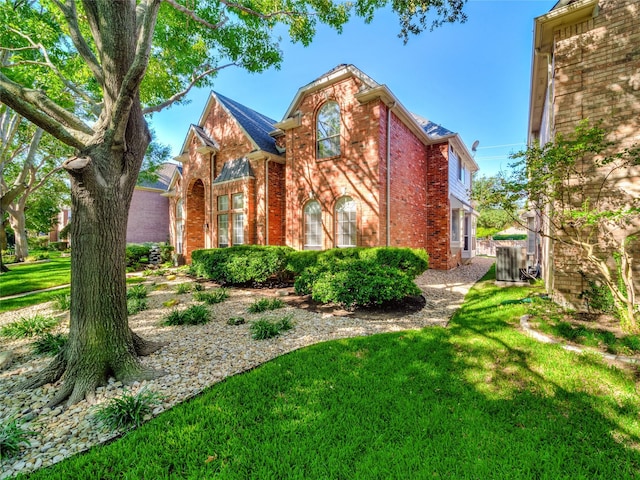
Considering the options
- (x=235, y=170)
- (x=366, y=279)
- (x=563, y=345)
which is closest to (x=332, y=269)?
(x=366, y=279)

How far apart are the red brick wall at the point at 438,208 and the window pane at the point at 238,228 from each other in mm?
9351

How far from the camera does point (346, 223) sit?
400 inches

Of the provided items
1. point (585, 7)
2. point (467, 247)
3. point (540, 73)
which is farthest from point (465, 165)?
point (585, 7)

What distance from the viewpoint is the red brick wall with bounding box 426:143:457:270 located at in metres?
12.6

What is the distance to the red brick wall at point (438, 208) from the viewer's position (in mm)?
12633

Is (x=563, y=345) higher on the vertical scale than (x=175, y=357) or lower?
higher

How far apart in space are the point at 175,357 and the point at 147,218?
25.9 m

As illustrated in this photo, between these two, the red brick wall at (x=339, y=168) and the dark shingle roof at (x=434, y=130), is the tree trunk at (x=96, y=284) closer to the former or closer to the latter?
the red brick wall at (x=339, y=168)

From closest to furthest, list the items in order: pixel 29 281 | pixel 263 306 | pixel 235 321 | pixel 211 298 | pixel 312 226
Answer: pixel 235 321 < pixel 263 306 < pixel 211 298 < pixel 312 226 < pixel 29 281

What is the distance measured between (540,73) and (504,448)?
9.78 metres

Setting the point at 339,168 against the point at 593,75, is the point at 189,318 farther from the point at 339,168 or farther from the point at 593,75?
the point at 593,75

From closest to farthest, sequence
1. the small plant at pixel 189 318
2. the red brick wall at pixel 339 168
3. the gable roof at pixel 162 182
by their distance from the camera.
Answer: the small plant at pixel 189 318
the red brick wall at pixel 339 168
the gable roof at pixel 162 182

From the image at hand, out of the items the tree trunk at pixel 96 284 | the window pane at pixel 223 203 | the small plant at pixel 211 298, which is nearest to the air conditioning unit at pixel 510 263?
the small plant at pixel 211 298

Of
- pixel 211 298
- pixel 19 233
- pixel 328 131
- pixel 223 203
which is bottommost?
pixel 211 298
